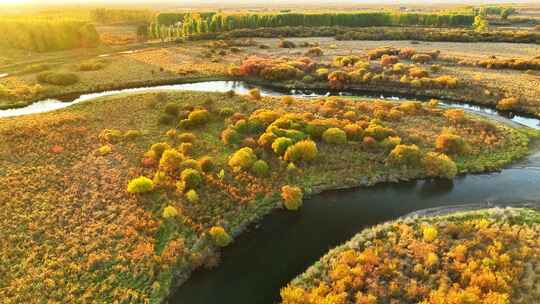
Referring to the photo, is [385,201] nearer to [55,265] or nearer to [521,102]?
[55,265]

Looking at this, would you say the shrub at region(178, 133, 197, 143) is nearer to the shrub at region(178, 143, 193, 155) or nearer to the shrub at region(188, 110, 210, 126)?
the shrub at region(178, 143, 193, 155)

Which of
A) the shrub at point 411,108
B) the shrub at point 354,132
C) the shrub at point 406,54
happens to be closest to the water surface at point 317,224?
the shrub at point 354,132

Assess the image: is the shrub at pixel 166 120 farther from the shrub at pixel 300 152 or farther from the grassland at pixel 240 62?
the grassland at pixel 240 62

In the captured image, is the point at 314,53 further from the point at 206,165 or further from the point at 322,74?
the point at 206,165

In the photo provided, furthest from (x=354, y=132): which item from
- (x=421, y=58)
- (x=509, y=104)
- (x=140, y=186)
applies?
(x=421, y=58)

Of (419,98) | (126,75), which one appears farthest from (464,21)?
(126,75)

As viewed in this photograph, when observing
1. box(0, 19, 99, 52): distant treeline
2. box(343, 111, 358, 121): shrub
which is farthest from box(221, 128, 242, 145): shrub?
box(0, 19, 99, 52): distant treeline
